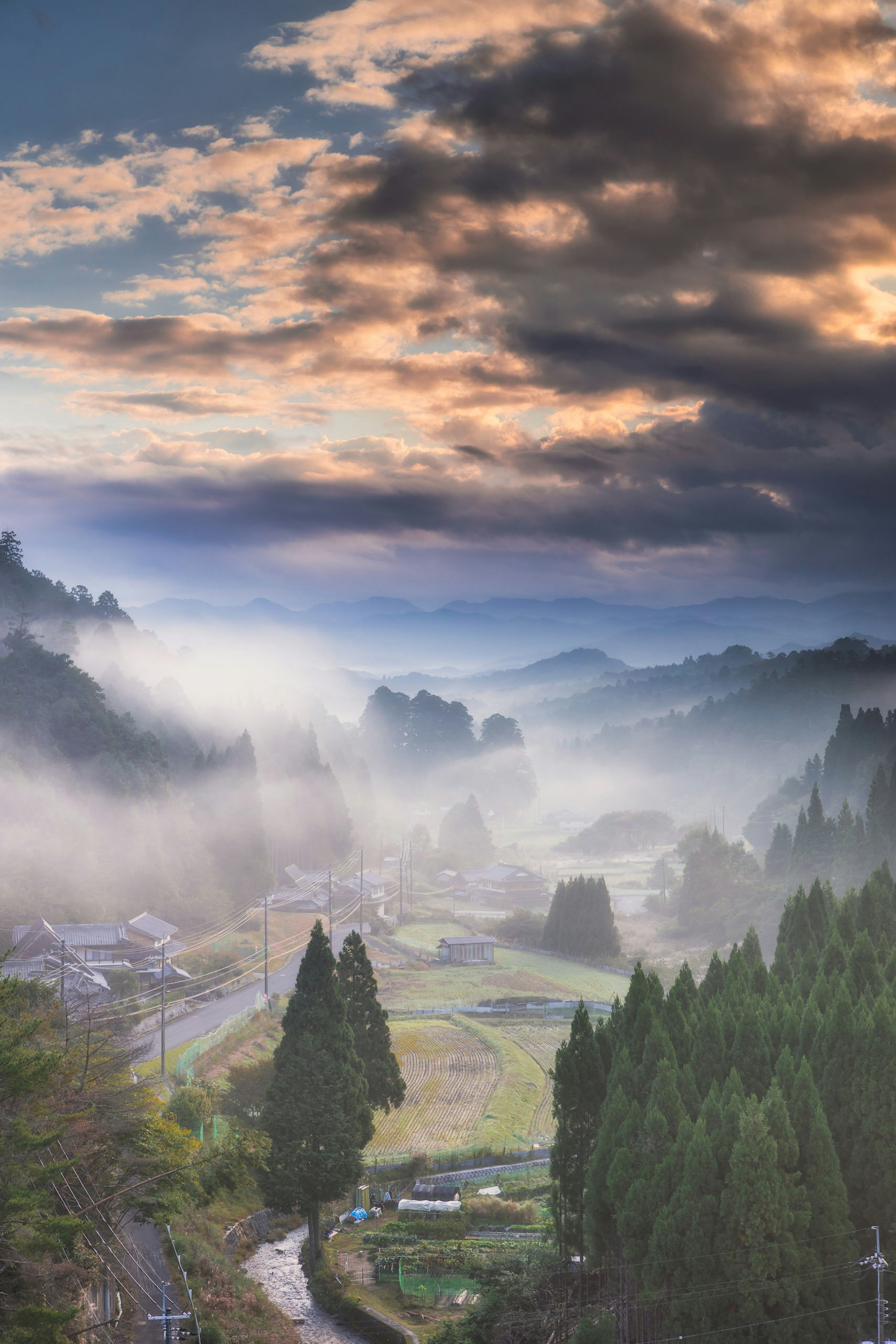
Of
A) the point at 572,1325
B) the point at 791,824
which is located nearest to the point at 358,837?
the point at 791,824

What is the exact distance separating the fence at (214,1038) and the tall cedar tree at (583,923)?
27925 millimetres

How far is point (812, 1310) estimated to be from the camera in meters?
20.0

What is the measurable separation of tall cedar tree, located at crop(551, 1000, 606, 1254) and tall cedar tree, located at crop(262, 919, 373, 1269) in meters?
5.67

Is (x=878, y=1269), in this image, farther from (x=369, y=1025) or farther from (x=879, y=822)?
(x=879, y=822)

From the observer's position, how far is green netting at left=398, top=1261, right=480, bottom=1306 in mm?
28688

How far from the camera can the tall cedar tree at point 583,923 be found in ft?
261

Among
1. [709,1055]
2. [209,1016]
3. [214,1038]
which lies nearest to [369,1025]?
[709,1055]

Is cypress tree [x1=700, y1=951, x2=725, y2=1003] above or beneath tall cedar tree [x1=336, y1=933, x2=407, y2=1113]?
above

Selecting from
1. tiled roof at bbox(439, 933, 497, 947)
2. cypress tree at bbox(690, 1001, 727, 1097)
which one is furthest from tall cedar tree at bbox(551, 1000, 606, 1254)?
tiled roof at bbox(439, 933, 497, 947)

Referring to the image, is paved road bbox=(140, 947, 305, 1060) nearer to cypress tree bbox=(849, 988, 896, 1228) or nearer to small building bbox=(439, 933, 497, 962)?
small building bbox=(439, 933, 497, 962)

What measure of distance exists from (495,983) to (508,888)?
29.9m

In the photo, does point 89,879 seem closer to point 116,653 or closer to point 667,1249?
point 116,653

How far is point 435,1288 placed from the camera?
2933 centimetres

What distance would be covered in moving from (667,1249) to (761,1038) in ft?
17.9
